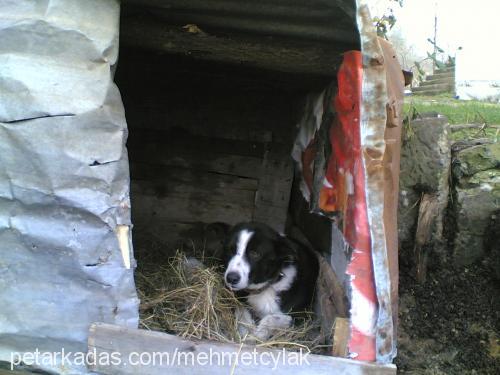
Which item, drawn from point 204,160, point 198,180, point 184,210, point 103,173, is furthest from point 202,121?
point 103,173

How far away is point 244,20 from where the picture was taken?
9.77 feet

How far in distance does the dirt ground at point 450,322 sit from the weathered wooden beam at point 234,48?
69.6 inches

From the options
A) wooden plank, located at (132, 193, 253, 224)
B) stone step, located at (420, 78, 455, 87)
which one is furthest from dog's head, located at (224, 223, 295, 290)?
stone step, located at (420, 78, 455, 87)

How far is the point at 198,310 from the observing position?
3.38m

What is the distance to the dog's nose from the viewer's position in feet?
11.6

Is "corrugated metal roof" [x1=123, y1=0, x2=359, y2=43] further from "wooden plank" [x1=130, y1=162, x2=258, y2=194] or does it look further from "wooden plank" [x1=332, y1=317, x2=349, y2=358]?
"wooden plank" [x1=130, y1=162, x2=258, y2=194]

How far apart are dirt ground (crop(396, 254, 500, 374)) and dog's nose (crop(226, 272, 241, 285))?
1.37 meters

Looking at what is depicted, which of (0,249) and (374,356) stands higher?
(0,249)

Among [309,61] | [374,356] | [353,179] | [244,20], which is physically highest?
[244,20]

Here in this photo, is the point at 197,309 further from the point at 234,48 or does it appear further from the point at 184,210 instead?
the point at 184,210

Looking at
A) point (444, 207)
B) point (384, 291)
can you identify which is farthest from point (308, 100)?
point (384, 291)

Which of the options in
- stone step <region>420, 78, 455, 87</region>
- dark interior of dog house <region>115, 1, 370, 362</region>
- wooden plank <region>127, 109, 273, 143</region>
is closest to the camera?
dark interior of dog house <region>115, 1, 370, 362</region>

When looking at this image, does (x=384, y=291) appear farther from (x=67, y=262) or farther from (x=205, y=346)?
(x=67, y=262)

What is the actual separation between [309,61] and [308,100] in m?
0.87
